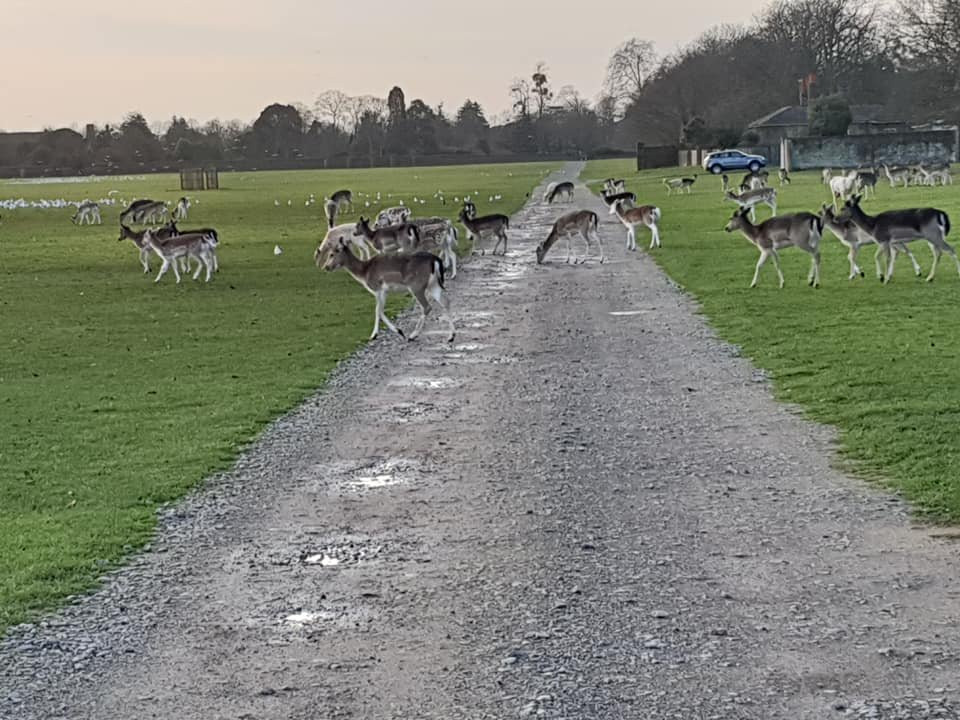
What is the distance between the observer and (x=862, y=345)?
50.6 feet

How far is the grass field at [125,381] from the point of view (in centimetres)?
858

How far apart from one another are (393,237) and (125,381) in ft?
38.4

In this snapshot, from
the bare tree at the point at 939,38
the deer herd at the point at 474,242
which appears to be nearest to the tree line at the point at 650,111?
the bare tree at the point at 939,38

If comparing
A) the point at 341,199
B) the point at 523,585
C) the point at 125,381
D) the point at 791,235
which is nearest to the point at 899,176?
the point at 341,199

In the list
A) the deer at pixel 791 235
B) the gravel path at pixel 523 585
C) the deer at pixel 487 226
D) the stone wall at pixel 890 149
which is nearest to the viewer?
the gravel path at pixel 523 585

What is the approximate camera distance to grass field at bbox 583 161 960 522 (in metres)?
9.96

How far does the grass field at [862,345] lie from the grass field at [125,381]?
16.6ft

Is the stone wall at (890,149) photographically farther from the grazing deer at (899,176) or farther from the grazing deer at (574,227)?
the grazing deer at (574,227)

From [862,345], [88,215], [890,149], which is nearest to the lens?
[862,345]

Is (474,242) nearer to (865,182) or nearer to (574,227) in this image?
(574,227)

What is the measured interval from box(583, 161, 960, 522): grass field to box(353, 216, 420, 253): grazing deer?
16.8ft

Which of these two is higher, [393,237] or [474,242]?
A: [393,237]

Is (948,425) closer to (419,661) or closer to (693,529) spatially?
(693,529)

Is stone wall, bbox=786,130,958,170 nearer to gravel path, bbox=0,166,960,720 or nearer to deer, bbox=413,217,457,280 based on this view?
deer, bbox=413,217,457,280
